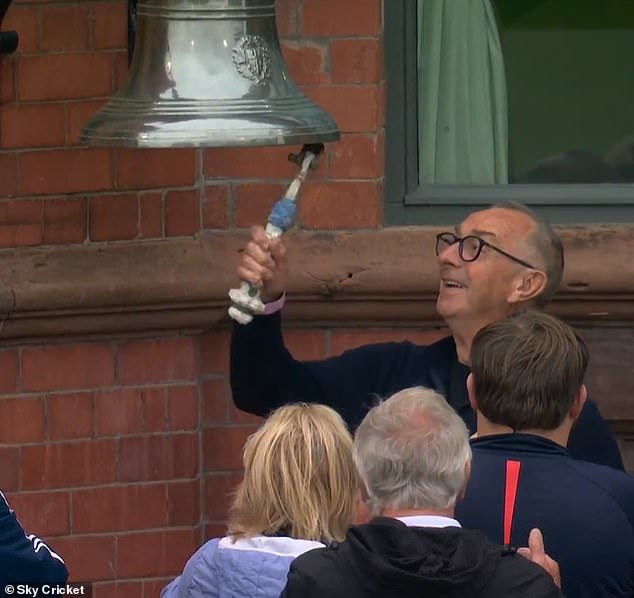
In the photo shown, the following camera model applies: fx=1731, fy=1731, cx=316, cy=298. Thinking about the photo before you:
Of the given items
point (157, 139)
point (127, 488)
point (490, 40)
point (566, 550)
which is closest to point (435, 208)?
point (490, 40)

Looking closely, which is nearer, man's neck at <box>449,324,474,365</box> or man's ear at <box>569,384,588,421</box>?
man's ear at <box>569,384,588,421</box>

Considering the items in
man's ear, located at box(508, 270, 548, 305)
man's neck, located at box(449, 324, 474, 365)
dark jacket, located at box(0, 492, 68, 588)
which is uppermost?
man's ear, located at box(508, 270, 548, 305)

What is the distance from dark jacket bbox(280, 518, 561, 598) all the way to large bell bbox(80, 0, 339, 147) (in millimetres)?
1012

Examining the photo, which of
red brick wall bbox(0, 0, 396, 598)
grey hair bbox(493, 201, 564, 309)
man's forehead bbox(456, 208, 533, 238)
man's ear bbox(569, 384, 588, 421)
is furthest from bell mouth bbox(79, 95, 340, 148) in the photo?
red brick wall bbox(0, 0, 396, 598)

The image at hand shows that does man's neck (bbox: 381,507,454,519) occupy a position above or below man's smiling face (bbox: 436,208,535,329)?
below

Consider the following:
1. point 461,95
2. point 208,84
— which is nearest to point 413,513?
point 208,84

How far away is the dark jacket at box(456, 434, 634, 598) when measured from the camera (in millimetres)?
3076

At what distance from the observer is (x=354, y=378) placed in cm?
404

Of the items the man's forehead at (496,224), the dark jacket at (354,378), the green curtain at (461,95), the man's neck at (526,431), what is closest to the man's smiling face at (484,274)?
the man's forehead at (496,224)

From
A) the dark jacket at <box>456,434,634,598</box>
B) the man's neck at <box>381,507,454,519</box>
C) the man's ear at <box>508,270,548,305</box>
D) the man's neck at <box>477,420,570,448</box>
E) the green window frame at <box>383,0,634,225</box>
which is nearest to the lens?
the man's neck at <box>381,507,454,519</box>

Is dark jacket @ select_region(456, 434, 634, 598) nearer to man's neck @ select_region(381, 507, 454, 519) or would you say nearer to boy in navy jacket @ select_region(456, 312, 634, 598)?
boy in navy jacket @ select_region(456, 312, 634, 598)

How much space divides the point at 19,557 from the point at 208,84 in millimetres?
1019

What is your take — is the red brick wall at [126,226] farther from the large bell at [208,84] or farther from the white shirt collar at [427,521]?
the white shirt collar at [427,521]

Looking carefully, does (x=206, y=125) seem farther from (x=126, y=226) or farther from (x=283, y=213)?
(x=126, y=226)
